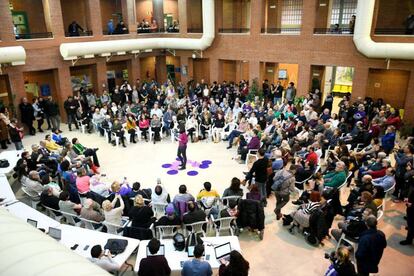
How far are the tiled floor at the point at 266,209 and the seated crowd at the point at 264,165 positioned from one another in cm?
35

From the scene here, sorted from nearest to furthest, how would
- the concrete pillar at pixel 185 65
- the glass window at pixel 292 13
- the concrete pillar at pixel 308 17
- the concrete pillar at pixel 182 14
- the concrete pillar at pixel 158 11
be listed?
the concrete pillar at pixel 308 17 < the glass window at pixel 292 13 < the concrete pillar at pixel 182 14 < the concrete pillar at pixel 185 65 < the concrete pillar at pixel 158 11

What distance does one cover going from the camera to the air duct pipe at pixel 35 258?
3373 millimetres

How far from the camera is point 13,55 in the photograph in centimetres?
1377

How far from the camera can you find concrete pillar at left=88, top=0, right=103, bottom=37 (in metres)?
17.4

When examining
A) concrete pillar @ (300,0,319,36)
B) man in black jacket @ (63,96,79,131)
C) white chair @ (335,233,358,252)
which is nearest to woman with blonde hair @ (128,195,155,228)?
white chair @ (335,233,358,252)

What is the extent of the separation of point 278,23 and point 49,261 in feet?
60.1

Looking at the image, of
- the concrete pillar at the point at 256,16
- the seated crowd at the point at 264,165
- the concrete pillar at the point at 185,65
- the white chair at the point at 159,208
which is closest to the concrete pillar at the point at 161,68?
the concrete pillar at the point at 185,65

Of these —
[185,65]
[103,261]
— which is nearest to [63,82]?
[185,65]

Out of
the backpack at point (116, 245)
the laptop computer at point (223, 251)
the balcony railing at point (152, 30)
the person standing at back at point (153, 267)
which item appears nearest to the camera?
the person standing at back at point (153, 267)

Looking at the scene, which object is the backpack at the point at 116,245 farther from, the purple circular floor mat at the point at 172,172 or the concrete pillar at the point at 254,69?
the concrete pillar at the point at 254,69

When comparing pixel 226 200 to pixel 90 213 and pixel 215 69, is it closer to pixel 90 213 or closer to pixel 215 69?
pixel 90 213

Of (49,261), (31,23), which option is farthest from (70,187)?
(31,23)

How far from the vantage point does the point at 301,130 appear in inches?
463

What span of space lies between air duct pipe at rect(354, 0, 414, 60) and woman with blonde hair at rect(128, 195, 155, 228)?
37.4ft
